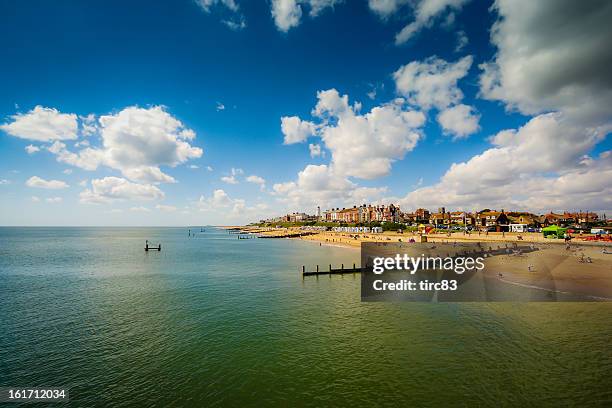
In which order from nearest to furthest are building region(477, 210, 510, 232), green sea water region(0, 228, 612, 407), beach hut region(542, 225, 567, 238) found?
1. green sea water region(0, 228, 612, 407)
2. beach hut region(542, 225, 567, 238)
3. building region(477, 210, 510, 232)

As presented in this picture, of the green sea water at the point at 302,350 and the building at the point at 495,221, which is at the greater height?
the building at the point at 495,221

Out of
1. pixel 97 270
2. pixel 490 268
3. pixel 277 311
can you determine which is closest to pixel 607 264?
pixel 490 268

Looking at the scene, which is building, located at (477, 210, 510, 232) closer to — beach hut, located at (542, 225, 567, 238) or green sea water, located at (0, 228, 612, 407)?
beach hut, located at (542, 225, 567, 238)

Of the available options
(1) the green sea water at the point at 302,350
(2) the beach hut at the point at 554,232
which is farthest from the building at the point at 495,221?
(1) the green sea water at the point at 302,350

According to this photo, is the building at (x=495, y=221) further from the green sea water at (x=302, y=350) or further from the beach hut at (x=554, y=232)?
the green sea water at (x=302, y=350)

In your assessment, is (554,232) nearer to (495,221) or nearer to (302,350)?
(495,221)

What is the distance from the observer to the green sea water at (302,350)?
52.5 feet

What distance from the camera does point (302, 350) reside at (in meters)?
21.3

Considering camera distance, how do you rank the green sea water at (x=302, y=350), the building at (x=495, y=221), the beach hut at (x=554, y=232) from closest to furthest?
the green sea water at (x=302, y=350)
the beach hut at (x=554, y=232)
the building at (x=495, y=221)

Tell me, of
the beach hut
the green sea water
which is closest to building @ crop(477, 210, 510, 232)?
the beach hut

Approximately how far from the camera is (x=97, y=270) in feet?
188

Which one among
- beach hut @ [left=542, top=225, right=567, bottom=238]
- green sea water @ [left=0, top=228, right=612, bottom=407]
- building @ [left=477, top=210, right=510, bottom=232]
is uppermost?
building @ [left=477, top=210, right=510, bottom=232]

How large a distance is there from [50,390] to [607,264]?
223 feet

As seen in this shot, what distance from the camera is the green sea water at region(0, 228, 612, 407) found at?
16000 millimetres
